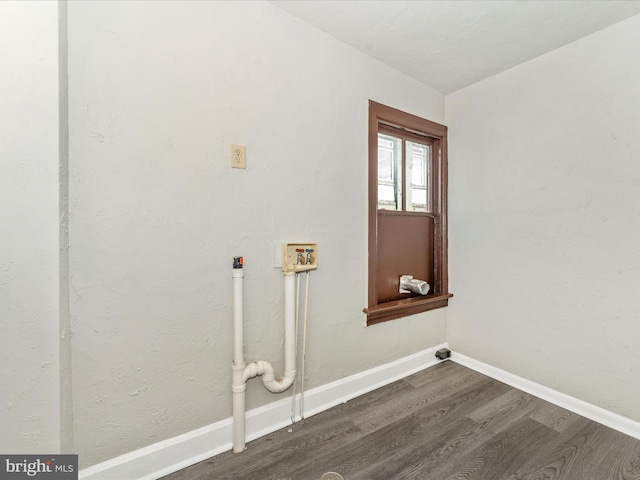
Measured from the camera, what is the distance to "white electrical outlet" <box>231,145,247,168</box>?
1523 millimetres

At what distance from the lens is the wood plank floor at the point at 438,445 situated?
1.37 meters

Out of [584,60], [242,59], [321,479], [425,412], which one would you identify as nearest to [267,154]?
[242,59]

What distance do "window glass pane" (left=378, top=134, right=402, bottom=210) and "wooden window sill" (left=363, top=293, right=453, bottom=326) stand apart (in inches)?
29.3

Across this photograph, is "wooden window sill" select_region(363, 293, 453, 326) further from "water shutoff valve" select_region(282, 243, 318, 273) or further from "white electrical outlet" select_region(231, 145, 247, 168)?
"white electrical outlet" select_region(231, 145, 247, 168)

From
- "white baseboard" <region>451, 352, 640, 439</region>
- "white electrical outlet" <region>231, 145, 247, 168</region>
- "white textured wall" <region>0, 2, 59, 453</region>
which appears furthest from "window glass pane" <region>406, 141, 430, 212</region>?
"white textured wall" <region>0, 2, 59, 453</region>

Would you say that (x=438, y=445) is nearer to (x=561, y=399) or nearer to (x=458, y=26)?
(x=561, y=399)

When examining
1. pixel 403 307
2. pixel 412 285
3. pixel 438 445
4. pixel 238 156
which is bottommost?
pixel 438 445

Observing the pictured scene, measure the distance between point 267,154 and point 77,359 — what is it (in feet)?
4.15

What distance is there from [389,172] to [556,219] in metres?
1.17

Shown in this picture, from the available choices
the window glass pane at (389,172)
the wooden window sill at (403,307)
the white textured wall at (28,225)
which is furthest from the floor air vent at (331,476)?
the window glass pane at (389,172)

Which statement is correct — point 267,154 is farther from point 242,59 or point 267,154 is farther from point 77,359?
point 77,359

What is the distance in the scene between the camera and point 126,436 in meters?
1.30

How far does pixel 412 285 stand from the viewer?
2334 millimetres

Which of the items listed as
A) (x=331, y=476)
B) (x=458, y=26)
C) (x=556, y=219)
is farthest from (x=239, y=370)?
(x=458, y=26)
